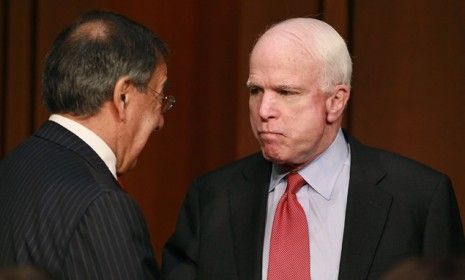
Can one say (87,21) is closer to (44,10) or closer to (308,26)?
(308,26)

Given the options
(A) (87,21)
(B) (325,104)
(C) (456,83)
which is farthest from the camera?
(C) (456,83)

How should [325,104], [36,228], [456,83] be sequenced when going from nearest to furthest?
1. [36,228]
2. [325,104]
3. [456,83]

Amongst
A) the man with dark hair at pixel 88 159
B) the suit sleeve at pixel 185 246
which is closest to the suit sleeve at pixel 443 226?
the suit sleeve at pixel 185 246

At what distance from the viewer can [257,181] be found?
289 cm

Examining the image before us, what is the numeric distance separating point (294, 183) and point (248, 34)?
1040mm

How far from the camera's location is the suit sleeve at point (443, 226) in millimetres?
2750

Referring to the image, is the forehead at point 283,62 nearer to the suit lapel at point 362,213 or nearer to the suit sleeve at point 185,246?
the suit lapel at point 362,213


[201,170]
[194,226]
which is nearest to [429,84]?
[201,170]

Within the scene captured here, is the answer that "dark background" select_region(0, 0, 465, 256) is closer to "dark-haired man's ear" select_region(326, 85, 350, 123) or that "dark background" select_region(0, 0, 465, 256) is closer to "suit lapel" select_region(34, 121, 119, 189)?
"dark-haired man's ear" select_region(326, 85, 350, 123)

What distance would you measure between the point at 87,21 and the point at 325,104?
64cm

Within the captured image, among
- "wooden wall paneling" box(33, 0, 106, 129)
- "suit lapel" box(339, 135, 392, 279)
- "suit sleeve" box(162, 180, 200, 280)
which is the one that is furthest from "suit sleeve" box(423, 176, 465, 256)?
"wooden wall paneling" box(33, 0, 106, 129)

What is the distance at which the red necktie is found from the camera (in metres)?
2.71

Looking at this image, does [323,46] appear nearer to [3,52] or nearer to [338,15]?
[338,15]

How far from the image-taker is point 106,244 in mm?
2279
